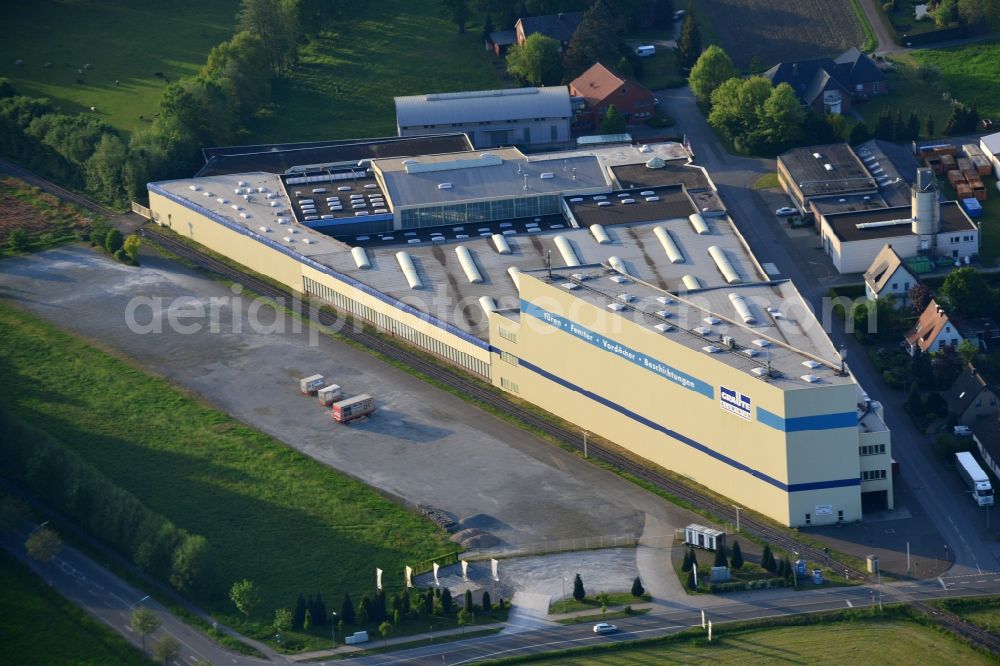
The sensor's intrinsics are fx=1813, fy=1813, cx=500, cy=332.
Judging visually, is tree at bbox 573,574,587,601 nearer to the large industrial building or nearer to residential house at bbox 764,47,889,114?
the large industrial building

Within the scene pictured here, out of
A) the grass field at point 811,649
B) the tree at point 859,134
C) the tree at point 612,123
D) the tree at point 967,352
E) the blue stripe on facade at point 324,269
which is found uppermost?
the tree at point 612,123

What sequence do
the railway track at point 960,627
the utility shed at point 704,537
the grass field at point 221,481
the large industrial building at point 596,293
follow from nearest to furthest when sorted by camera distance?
the railway track at point 960,627 → the utility shed at point 704,537 → the grass field at point 221,481 → the large industrial building at point 596,293

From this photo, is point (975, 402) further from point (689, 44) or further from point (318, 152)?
point (689, 44)

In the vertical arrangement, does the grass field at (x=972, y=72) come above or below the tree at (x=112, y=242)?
above

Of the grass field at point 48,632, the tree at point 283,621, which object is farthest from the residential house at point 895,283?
the grass field at point 48,632

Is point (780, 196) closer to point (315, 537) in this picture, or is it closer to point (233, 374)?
point (233, 374)

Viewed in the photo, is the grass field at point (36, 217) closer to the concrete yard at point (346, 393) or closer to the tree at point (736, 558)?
the concrete yard at point (346, 393)
